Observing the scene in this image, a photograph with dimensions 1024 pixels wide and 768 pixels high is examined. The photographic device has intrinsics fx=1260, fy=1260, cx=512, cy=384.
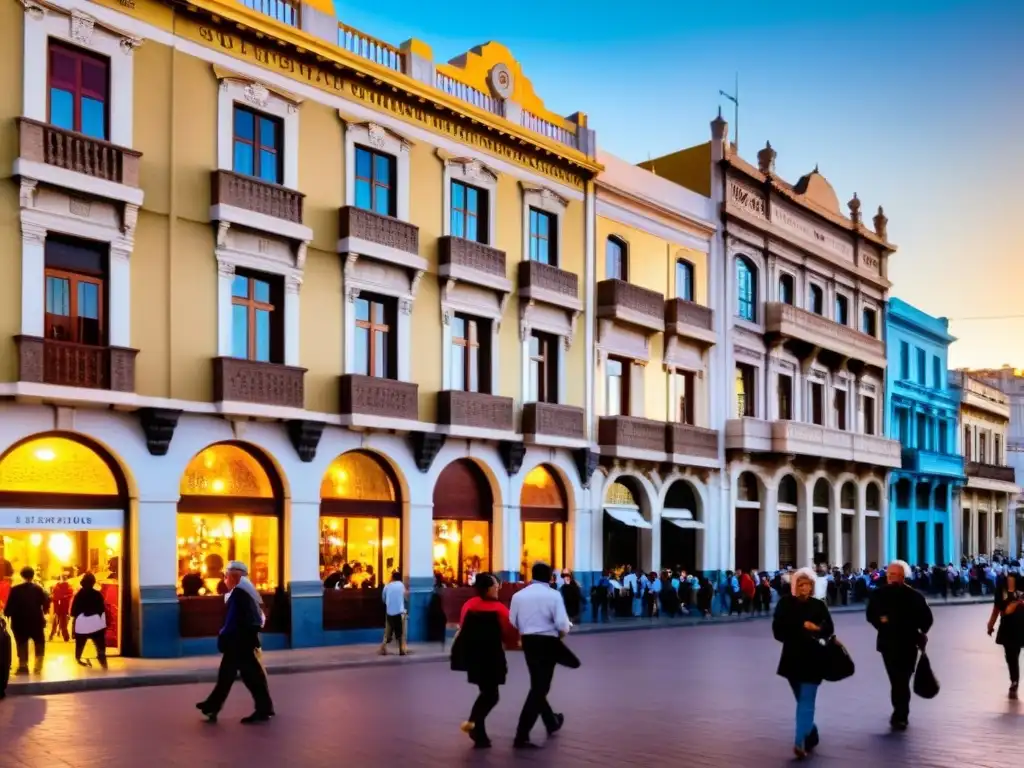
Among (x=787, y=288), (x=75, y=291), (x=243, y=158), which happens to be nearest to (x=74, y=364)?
(x=75, y=291)

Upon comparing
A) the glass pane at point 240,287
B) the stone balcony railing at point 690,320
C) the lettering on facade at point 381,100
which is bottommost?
the glass pane at point 240,287

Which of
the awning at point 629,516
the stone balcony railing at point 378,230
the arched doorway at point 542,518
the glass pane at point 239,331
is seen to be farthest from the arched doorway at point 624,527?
the glass pane at point 239,331

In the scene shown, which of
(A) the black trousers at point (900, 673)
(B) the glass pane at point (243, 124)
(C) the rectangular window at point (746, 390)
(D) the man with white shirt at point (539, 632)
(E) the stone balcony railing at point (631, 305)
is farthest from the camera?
(C) the rectangular window at point (746, 390)

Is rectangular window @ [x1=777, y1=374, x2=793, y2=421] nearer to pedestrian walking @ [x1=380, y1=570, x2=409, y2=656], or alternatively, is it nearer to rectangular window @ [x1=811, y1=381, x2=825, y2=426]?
rectangular window @ [x1=811, y1=381, x2=825, y2=426]

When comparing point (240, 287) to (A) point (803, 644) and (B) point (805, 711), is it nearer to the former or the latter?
(A) point (803, 644)

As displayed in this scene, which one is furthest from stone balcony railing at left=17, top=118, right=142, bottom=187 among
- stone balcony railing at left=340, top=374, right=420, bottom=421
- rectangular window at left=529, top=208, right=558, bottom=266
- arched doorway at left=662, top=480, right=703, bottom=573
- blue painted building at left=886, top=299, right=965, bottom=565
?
blue painted building at left=886, top=299, right=965, bottom=565

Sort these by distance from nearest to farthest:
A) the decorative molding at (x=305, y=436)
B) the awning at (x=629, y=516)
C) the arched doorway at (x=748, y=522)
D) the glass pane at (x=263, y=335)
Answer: the glass pane at (x=263, y=335) → the decorative molding at (x=305, y=436) → the awning at (x=629, y=516) → the arched doorway at (x=748, y=522)

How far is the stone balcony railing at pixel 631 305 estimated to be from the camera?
32.9 meters

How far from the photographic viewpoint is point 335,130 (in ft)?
84.9

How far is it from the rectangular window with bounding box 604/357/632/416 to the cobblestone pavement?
44.7ft

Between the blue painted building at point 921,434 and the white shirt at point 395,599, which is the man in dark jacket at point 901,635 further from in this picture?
the blue painted building at point 921,434

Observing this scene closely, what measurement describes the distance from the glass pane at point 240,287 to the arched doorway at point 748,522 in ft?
65.0

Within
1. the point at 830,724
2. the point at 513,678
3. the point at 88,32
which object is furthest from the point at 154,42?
the point at 830,724

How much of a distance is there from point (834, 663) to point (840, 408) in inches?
1432
